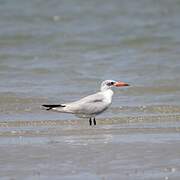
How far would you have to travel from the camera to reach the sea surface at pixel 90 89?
761 centimetres

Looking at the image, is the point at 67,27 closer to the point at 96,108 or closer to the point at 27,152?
the point at 96,108

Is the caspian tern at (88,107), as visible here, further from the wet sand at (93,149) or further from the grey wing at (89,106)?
the wet sand at (93,149)

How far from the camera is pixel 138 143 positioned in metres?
8.48

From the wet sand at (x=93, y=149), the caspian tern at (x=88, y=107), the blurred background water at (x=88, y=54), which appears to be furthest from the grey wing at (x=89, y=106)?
the blurred background water at (x=88, y=54)

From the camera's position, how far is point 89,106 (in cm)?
1055

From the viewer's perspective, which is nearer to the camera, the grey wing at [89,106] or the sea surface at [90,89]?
the sea surface at [90,89]

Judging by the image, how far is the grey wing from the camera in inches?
412

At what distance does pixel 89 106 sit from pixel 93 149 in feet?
7.71

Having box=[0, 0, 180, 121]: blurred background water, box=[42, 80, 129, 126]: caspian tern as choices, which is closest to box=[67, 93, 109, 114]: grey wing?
box=[42, 80, 129, 126]: caspian tern

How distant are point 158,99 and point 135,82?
157 centimetres

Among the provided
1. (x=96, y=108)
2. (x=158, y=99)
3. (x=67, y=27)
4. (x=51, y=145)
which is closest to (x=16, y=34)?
(x=67, y=27)

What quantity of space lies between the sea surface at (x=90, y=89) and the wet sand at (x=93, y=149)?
0.01 m

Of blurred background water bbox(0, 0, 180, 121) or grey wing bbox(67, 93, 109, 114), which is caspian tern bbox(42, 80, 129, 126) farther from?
blurred background water bbox(0, 0, 180, 121)

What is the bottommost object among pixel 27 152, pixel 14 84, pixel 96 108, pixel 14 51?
pixel 27 152
